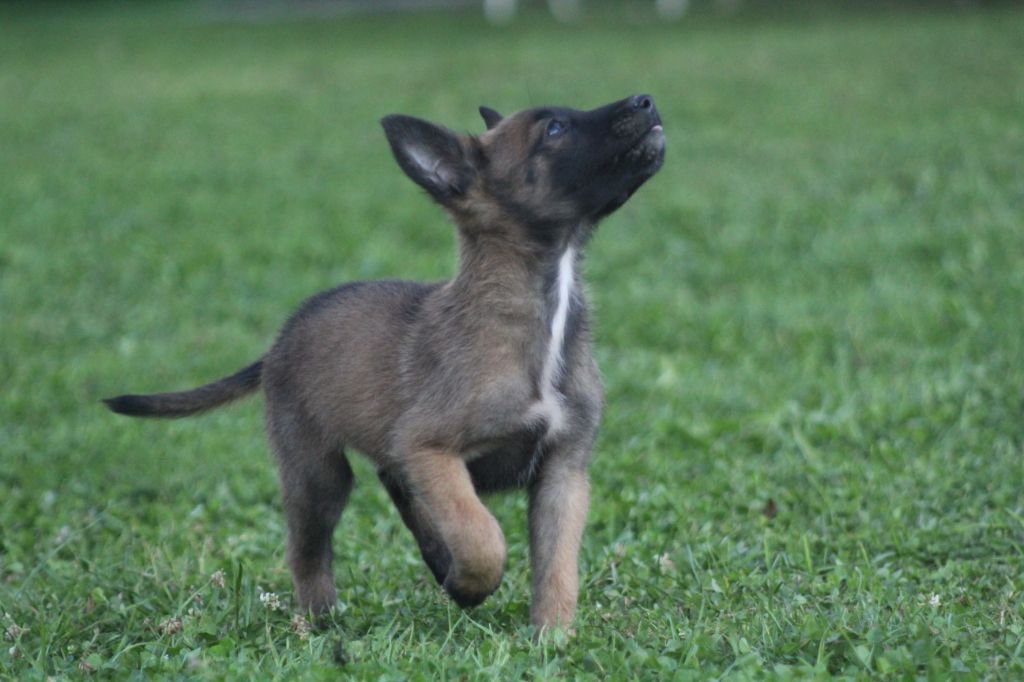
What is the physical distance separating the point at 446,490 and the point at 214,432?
345 centimetres

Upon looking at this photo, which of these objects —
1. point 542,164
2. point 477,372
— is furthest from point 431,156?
point 477,372

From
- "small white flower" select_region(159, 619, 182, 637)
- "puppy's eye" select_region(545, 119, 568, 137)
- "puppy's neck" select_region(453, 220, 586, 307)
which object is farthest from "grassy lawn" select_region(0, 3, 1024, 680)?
"puppy's eye" select_region(545, 119, 568, 137)

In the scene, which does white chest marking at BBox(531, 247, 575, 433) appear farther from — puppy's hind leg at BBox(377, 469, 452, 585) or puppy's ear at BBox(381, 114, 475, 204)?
puppy's hind leg at BBox(377, 469, 452, 585)

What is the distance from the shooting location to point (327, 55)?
22.1 metres

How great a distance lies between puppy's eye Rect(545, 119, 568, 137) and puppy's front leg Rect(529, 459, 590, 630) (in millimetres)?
1087

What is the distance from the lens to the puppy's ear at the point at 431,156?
4.80m

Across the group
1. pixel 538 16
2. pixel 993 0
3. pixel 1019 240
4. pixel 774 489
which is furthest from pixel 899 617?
pixel 538 16

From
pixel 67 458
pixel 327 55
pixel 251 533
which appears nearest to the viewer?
pixel 251 533

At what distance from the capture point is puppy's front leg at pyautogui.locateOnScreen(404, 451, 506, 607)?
4.41 metres

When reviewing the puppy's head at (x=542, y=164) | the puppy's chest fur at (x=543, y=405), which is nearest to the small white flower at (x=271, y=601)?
the puppy's chest fur at (x=543, y=405)

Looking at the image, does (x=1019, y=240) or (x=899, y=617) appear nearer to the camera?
(x=899, y=617)

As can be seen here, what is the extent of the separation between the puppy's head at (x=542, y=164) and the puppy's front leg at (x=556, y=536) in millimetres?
791

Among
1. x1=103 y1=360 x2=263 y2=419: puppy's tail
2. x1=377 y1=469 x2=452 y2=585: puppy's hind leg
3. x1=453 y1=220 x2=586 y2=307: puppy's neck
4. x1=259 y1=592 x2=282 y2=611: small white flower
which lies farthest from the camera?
x1=103 y1=360 x2=263 y2=419: puppy's tail

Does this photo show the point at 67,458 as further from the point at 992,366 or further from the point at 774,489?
the point at 992,366
